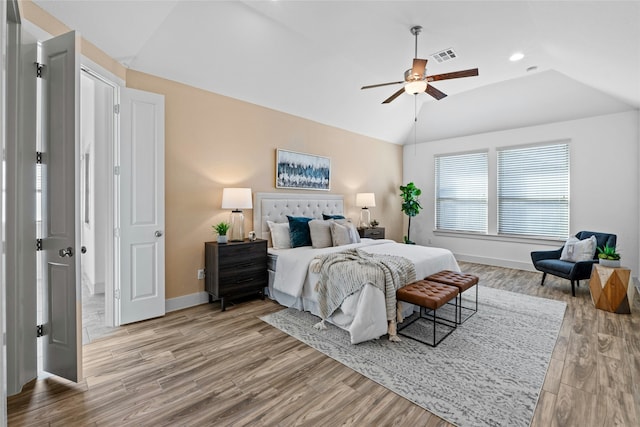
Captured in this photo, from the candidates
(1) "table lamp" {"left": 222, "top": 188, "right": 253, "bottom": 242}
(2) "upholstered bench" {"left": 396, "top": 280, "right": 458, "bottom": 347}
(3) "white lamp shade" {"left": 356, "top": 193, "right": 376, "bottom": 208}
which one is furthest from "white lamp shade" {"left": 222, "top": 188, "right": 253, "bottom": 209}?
(3) "white lamp shade" {"left": 356, "top": 193, "right": 376, "bottom": 208}

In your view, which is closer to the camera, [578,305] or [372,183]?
[578,305]

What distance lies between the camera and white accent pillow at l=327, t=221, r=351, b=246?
432 centimetres

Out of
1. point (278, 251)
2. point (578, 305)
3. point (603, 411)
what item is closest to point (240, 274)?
point (278, 251)

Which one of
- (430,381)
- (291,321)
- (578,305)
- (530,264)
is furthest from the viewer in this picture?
(530,264)

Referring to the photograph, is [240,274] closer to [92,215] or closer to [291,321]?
[291,321]

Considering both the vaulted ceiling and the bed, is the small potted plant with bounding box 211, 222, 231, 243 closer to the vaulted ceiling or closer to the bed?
the bed

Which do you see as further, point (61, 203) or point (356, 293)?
point (356, 293)

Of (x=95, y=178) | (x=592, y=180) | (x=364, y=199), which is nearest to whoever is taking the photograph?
(x=95, y=178)

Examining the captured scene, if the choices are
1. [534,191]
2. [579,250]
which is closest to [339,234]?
[579,250]

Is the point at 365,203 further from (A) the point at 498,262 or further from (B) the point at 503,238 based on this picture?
(A) the point at 498,262

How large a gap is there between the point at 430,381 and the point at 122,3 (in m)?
4.00

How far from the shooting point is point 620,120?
4.87 meters

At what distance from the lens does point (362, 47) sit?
3898 millimetres

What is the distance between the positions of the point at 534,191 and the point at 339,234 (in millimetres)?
4160
